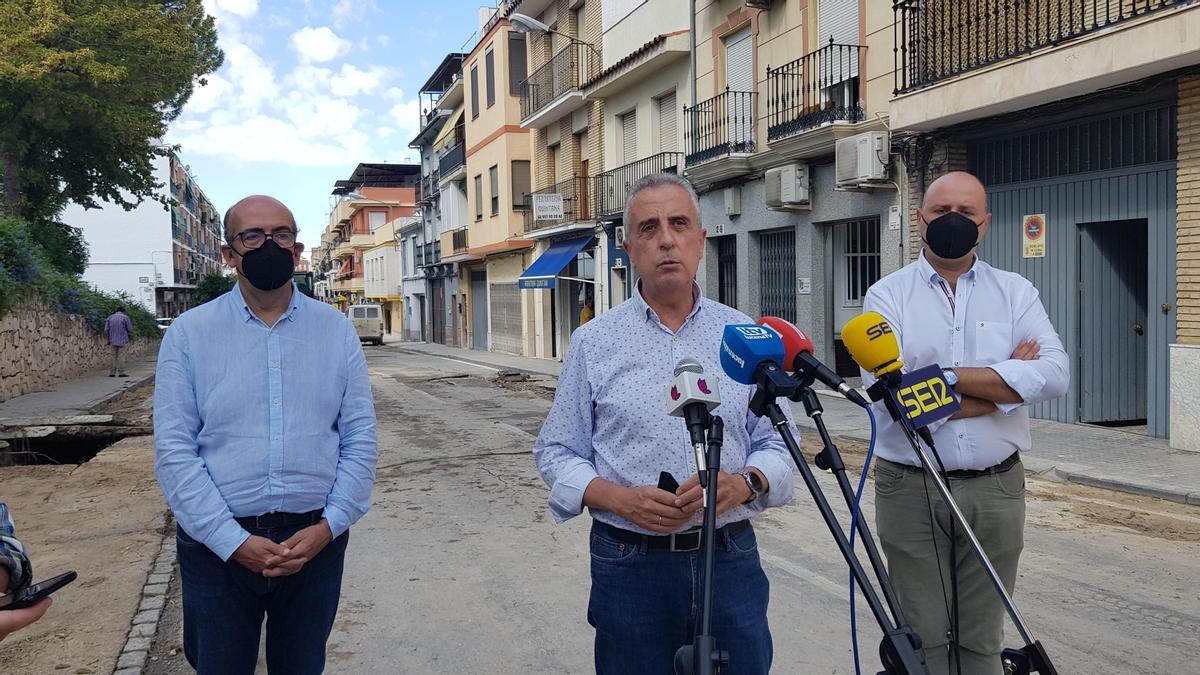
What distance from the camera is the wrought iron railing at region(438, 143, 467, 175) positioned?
3828 centimetres

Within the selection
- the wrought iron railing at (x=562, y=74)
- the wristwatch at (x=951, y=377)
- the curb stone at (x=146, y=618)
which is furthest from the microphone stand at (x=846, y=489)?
the wrought iron railing at (x=562, y=74)

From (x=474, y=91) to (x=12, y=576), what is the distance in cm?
3492

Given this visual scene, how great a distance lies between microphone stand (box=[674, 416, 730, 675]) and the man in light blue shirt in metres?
1.42

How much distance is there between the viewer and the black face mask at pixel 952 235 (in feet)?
10.2

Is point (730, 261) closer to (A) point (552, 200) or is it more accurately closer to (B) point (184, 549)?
(A) point (552, 200)

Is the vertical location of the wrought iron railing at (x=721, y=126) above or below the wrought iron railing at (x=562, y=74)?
below

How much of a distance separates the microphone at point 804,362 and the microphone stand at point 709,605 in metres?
0.28

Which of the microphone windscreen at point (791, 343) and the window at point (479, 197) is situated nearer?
the microphone windscreen at point (791, 343)

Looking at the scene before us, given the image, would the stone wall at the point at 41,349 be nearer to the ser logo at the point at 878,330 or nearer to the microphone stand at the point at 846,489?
the ser logo at the point at 878,330

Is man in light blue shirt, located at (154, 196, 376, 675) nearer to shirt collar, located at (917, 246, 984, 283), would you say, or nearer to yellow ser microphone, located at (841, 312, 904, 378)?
yellow ser microphone, located at (841, 312, 904, 378)

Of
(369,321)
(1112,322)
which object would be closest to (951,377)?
(1112,322)

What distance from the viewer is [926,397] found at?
2668 millimetres

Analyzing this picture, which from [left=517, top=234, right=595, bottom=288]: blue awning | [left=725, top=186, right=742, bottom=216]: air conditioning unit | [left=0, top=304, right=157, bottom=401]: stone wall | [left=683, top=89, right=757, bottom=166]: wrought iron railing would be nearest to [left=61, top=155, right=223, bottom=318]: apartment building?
[left=0, top=304, right=157, bottom=401]: stone wall

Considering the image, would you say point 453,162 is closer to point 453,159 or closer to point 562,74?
point 453,159
